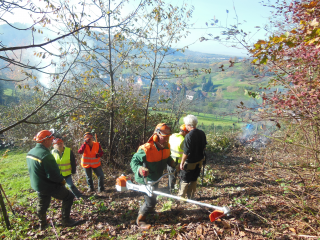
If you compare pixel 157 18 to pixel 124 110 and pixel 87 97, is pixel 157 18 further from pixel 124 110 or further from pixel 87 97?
pixel 87 97

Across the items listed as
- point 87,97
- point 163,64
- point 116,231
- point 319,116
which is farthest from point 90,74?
point 319,116

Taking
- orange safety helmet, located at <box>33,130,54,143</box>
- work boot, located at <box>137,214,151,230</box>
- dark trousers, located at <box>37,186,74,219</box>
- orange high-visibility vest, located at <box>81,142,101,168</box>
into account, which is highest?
orange safety helmet, located at <box>33,130,54,143</box>

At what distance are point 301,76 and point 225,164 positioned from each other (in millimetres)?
4529

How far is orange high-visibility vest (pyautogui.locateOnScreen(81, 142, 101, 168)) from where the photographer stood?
5.00m

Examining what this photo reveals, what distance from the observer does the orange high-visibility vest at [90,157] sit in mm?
5000

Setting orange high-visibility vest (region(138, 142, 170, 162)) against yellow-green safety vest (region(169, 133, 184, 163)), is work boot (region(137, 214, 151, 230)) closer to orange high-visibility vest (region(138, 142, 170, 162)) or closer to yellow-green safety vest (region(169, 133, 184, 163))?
orange high-visibility vest (region(138, 142, 170, 162))

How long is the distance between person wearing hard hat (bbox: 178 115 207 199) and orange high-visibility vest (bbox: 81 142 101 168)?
2.62m

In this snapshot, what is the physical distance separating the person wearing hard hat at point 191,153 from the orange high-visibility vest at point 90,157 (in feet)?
8.59

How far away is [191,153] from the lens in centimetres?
362

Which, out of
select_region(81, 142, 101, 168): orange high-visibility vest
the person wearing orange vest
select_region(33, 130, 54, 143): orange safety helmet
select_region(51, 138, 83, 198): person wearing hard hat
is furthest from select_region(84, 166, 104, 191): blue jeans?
select_region(33, 130, 54, 143): orange safety helmet

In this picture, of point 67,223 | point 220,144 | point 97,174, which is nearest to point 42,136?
point 67,223

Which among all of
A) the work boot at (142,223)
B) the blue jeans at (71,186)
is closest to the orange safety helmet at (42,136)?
the blue jeans at (71,186)

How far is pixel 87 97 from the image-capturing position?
662 centimetres

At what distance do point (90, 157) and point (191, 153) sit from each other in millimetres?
2970
